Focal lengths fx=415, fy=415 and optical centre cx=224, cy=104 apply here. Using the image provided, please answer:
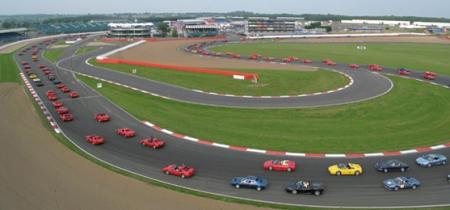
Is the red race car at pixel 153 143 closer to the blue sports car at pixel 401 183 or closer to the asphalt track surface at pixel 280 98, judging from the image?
the asphalt track surface at pixel 280 98

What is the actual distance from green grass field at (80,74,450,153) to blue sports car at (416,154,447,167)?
11.8 ft

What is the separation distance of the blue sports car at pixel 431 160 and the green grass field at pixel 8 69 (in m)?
67.3

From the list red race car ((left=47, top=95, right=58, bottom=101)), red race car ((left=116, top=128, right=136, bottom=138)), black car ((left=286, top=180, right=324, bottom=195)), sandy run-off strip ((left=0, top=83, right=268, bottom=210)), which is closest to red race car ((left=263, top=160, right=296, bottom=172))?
black car ((left=286, top=180, right=324, bottom=195))

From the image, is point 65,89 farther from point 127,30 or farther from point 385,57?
point 127,30

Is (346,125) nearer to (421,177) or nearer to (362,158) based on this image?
(362,158)

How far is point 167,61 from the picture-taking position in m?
101

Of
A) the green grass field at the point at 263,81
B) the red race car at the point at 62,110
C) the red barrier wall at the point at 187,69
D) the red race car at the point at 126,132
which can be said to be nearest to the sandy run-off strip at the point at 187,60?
the red barrier wall at the point at 187,69

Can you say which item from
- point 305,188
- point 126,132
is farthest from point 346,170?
point 126,132

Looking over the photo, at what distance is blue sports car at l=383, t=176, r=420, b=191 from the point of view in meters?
28.8

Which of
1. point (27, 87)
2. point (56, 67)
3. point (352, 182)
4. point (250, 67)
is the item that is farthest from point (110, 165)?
point (56, 67)

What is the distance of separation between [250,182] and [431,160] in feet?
49.3

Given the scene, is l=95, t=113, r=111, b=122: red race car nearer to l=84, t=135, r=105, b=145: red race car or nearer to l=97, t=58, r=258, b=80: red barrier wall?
l=84, t=135, r=105, b=145: red race car

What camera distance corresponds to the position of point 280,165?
32812 millimetres

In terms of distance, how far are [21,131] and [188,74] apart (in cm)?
3886
